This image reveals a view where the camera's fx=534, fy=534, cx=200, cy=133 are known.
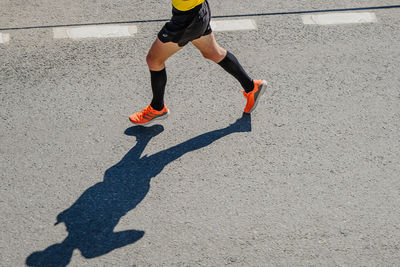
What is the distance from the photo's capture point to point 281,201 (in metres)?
4.25

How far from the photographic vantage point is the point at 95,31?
5.95 m

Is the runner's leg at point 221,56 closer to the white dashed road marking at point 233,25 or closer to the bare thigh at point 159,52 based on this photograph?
the bare thigh at point 159,52

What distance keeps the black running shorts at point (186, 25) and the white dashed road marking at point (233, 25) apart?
5.47 feet

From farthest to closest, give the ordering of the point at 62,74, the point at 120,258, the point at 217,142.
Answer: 1. the point at 62,74
2. the point at 217,142
3. the point at 120,258

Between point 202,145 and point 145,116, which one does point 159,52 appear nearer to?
point 145,116

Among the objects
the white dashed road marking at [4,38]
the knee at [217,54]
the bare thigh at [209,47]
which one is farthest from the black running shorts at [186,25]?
the white dashed road marking at [4,38]

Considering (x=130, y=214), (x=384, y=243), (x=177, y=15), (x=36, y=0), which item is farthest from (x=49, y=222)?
(x=36, y=0)

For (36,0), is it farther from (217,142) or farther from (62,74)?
(217,142)

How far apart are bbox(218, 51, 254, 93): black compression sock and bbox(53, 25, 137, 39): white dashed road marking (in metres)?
1.55

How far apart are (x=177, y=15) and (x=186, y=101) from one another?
120cm

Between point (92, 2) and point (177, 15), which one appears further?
point (92, 2)

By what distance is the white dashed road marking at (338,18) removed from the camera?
242 inches

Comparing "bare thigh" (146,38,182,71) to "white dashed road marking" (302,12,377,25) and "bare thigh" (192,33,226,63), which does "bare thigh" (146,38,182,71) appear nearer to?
"bare thigh" (192,33,226,63)

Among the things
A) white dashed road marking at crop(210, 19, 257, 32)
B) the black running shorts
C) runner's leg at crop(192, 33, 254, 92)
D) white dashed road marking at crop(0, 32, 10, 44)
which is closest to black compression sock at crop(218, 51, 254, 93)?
runner's leg at crop(192, 33, 254, 92)
